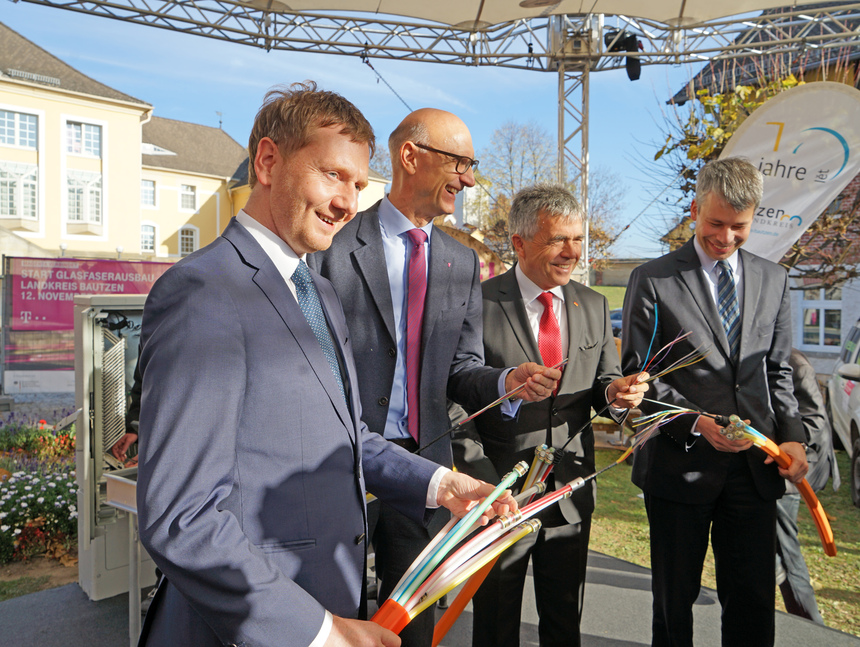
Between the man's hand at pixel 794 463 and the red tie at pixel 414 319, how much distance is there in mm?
1378

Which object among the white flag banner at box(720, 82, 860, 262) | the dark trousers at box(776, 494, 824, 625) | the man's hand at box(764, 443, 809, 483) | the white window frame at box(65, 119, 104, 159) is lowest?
the dark trousers at box(776, 494, 824, 625)

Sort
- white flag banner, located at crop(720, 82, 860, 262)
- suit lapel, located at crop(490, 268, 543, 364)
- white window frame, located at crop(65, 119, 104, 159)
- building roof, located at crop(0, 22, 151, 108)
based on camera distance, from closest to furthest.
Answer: suit lapel, located at crop(490, 268, 543, 364)
white flag banner, located at crop(720, 82, 860, 262)
building roof, located at crop(0, 22, 151, 108)
white window frame, located at crop(65, 119, 104, 159)

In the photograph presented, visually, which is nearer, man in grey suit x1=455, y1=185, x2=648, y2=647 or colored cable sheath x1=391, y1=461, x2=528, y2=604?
colored cable sheath x1=391, y1=461, x2=528, y2=604

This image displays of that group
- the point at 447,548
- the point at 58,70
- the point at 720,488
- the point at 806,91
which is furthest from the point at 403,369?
the point at 58,70

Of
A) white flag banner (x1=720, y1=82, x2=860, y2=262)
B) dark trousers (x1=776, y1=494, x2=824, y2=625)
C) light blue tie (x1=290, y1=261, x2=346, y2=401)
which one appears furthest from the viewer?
white flag banner (x1=720, y1=82, x2=860, y2=262)

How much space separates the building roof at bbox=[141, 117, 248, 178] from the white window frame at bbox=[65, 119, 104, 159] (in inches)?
344

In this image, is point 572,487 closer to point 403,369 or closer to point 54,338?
point 403,369

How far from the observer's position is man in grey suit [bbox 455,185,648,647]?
2.42 metres

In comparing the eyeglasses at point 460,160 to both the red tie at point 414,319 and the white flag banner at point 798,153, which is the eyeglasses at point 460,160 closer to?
the red tie at point 414,319

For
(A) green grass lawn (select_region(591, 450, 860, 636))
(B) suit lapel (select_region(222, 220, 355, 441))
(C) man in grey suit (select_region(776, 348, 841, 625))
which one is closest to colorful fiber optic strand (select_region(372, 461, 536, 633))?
(B) suit lapel (select_region(222, 220, 355, 441))

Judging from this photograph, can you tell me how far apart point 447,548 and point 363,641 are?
0.31 m

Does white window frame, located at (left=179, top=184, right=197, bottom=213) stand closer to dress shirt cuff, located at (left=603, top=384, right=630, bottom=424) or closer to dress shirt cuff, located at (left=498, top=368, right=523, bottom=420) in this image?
dress shirt cuff, located at (left=498, top=368, right=523, bottom=420)

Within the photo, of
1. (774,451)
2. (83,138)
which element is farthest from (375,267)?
(83,138)

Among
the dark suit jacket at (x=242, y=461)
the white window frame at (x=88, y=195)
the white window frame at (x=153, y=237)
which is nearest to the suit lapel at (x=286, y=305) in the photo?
the dark suit jacket at (x=242, y=461)
